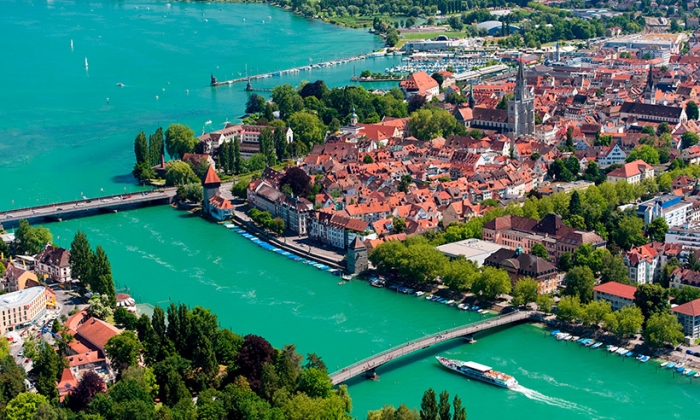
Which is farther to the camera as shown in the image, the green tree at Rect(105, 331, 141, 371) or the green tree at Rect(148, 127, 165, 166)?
the green tree at Rect(148, 127, 165, 166)

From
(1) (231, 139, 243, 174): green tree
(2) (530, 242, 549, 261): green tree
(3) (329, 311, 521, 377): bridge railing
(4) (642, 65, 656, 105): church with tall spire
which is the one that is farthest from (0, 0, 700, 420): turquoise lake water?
(4) (642, 65, 656, 105): church with tall spire

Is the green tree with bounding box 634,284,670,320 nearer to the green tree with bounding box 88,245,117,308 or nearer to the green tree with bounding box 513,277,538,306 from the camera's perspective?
the green tree with bounding box 513,277,538,306

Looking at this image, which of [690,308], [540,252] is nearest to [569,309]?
[690,308]

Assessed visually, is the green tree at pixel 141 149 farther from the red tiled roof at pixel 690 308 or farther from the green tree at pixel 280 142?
the red tiled roof at pixel 690 308

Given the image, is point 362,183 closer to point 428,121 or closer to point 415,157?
point 415,157

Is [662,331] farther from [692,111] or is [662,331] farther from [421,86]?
[421,86]

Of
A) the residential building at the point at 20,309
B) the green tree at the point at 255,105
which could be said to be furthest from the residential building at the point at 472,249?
the green tree at the point at 255,105
